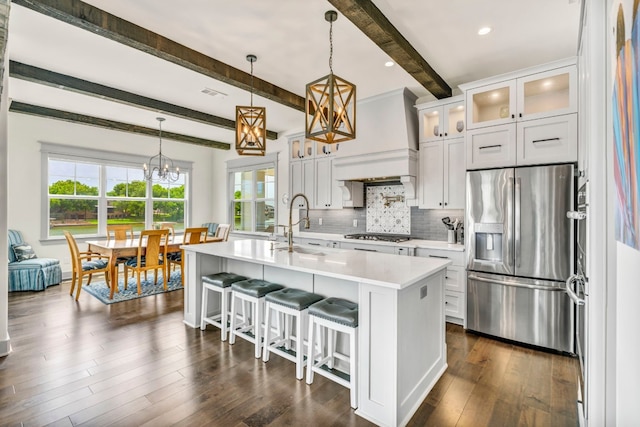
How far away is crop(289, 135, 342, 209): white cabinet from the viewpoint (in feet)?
17.7

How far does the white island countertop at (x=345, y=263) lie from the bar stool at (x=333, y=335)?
0.29 metres

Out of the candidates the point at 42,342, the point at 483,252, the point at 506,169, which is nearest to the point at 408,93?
the point at 506,169

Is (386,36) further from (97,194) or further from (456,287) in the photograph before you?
(97,194)

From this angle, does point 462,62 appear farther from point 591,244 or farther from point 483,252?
point 591,244

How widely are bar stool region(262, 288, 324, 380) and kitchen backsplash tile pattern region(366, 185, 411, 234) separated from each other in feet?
8.08

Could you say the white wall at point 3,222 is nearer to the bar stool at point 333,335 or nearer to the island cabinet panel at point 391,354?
the bar stool at point 333,335

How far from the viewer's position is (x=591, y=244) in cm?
153

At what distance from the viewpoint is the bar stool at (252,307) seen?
286 centimetres

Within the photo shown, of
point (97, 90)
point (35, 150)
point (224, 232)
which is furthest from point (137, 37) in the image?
point (35, 150)

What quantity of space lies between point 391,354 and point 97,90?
4686 mm

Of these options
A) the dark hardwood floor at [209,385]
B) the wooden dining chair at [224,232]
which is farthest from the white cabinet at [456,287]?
the wooden dining chair at [224,232]

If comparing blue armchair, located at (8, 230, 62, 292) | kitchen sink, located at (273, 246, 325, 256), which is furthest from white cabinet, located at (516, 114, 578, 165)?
blue armchair, located at (8, 230, 62, 292)

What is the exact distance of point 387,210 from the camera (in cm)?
500

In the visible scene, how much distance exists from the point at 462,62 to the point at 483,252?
2.10m
